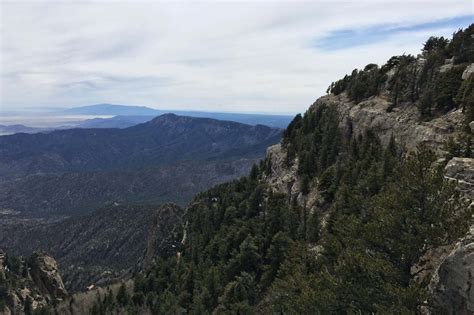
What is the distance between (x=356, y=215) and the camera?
36.5 m

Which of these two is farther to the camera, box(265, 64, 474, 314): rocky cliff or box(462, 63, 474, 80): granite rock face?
box(462, 63, 474, 80): granite rock face

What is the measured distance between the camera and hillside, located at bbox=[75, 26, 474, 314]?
21953 mm

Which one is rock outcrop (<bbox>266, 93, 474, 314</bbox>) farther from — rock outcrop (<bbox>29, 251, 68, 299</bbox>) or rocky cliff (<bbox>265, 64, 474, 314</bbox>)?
rock outcrop (<bbox>29, 251, 68, 299</bbox>)

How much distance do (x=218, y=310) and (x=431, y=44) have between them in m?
51.8

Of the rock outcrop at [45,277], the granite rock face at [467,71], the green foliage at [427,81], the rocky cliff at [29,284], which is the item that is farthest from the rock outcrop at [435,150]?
the rock outcrop at [45,277]

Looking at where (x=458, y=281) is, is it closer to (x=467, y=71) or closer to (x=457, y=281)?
(x=457, y=281)

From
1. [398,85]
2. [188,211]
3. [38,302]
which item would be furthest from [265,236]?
[38,302]

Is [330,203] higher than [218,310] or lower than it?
higher

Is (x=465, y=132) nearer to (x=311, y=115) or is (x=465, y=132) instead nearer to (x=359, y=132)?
(x=359, y=132)

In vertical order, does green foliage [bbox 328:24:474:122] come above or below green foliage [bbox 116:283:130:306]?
above

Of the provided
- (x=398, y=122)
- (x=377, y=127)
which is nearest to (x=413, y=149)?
(x=398, y=122)

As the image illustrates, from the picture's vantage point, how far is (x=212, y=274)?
57875 mm

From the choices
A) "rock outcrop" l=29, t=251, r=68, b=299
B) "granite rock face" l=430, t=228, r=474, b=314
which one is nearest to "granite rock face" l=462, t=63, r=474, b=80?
"granite rock face" l=430, t=228, r=474, b=314

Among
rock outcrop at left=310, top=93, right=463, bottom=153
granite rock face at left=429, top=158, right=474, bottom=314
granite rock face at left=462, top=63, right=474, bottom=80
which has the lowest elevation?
granite rock face at left=429, top=158, right=474, bottom=314
